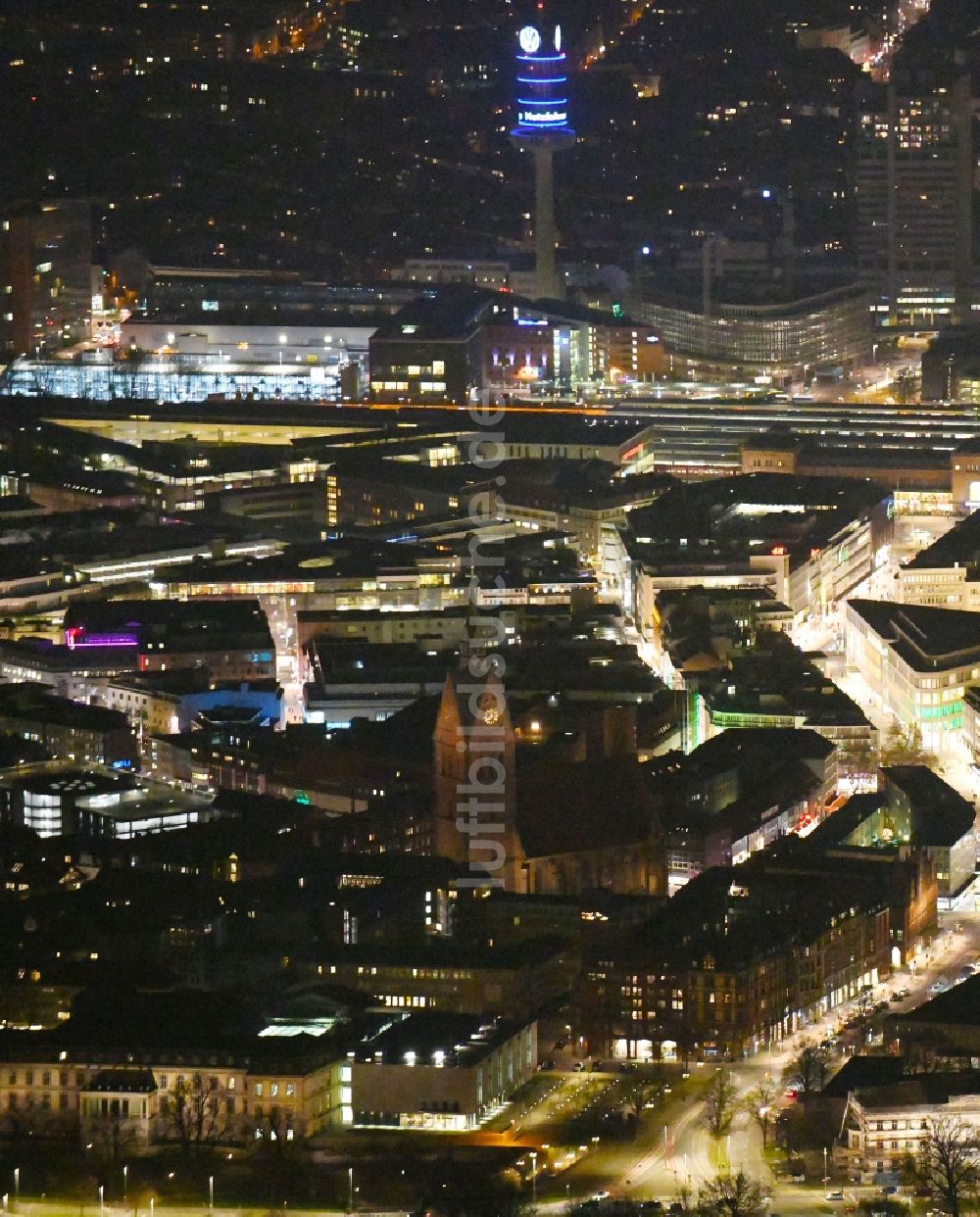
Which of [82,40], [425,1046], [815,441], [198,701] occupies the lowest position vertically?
[425,1046]

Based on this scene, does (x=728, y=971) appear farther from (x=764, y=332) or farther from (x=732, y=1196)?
(x=764, y=332)

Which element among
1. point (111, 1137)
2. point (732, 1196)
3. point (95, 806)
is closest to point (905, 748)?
point (95, 806)

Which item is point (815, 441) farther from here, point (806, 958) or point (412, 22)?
point (806, 958)

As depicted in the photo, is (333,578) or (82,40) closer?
(333,578)

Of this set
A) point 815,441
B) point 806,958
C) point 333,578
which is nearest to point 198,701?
point 333,578

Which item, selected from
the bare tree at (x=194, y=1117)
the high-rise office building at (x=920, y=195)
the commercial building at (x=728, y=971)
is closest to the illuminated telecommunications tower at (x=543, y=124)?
the high-rise office building at (x=920, y=195)
